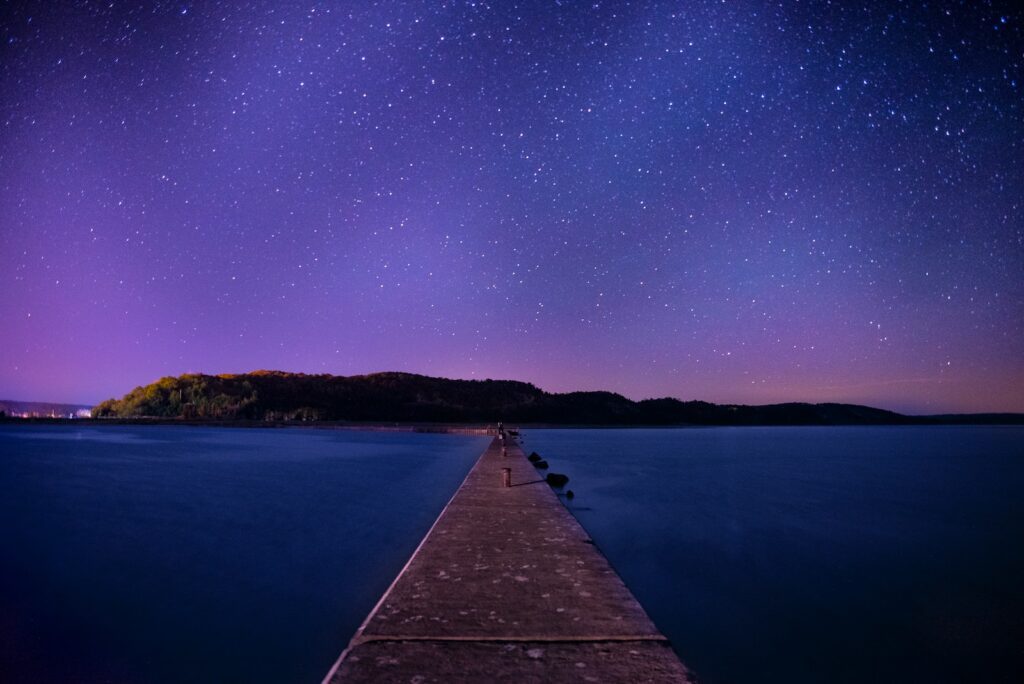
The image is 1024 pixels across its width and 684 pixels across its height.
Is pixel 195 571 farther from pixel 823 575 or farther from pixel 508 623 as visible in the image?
pixel 823 575

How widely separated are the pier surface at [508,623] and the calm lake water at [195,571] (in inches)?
85.3

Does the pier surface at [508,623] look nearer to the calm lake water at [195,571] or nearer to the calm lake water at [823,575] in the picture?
the calm lake water at [195,571]

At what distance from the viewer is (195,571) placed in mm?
11219

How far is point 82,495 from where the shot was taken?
2144cm

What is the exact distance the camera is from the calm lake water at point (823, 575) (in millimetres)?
7574

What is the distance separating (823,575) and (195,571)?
12840 millimetres

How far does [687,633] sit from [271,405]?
478ft

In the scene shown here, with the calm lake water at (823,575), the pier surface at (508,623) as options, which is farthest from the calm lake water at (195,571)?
the calm lake water at (823,575)

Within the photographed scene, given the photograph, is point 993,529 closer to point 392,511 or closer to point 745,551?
point 745,551

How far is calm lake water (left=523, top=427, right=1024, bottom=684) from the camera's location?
7574mm

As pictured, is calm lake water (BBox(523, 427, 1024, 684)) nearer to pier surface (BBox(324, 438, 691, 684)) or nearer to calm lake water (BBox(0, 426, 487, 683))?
pier surface (BBox(324, 438, 691, 684))

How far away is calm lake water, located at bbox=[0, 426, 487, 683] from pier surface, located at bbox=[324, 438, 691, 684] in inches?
85.3

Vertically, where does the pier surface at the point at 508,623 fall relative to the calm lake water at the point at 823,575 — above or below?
above

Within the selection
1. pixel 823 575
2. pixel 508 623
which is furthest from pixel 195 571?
pixel 823 575
